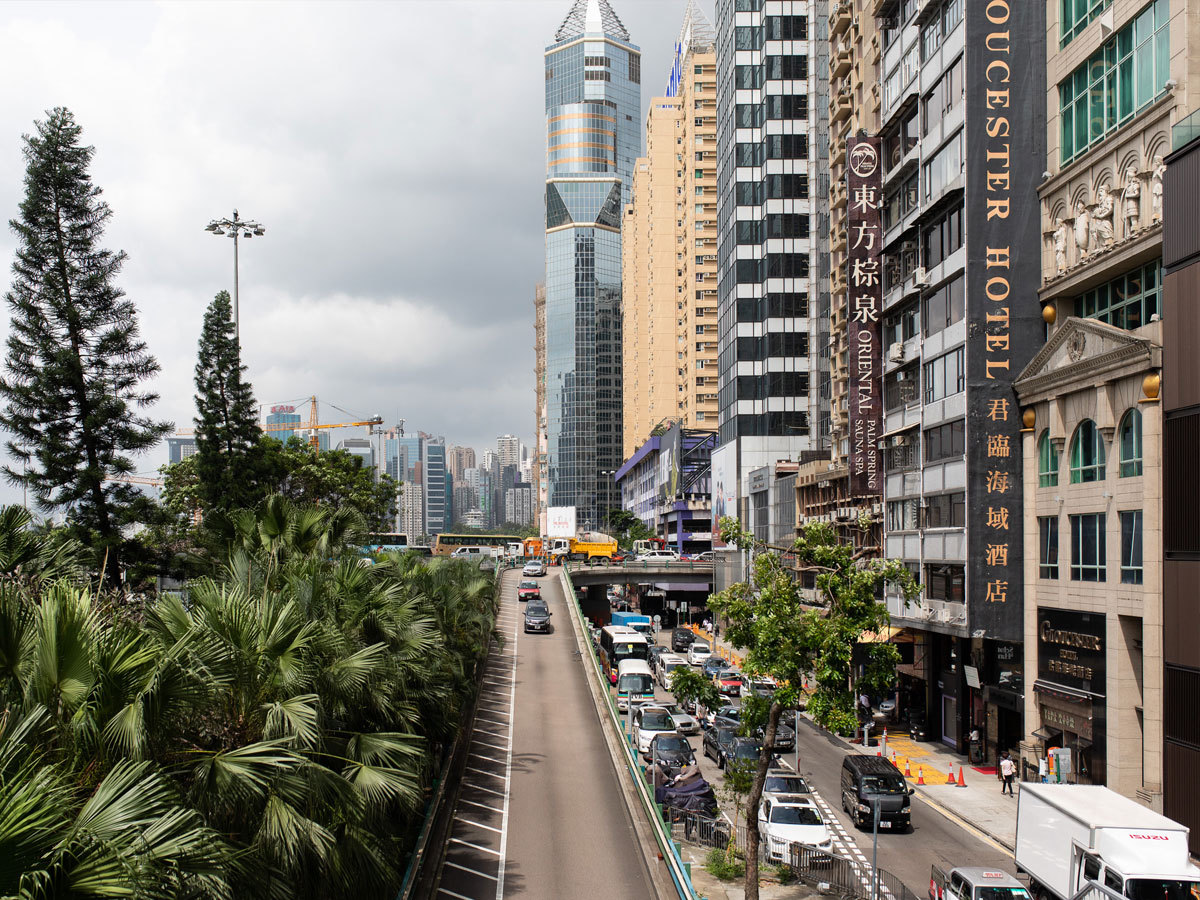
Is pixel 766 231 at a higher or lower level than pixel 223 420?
higher

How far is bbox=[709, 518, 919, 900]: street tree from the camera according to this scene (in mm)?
21672

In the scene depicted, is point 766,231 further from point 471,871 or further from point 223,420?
point 471,871

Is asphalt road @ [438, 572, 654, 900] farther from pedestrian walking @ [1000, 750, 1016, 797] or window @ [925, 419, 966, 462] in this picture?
window @ [925, 419, 966, 462]

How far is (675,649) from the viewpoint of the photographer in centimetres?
7331

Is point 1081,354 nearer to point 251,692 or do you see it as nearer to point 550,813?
point 550,813

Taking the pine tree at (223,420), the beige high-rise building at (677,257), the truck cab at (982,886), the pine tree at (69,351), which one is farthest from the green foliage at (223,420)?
the beige high-rise building at (677,257)

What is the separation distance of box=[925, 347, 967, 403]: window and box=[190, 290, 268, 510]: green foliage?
32201 mm

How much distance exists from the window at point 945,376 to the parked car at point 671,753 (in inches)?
663

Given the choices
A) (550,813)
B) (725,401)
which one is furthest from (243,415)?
(725,401)

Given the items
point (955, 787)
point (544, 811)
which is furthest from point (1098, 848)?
point (955, 787)

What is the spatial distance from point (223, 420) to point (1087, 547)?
39314mm

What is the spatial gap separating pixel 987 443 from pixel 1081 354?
5.19 m

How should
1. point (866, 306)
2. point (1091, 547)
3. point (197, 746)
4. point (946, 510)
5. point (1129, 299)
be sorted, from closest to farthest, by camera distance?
1. point (197, 746)
2. point (1129, 299)
3. point (1091, 547)
4. point (946, 510)
5. point (866, 306)

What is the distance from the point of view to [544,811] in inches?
1176
